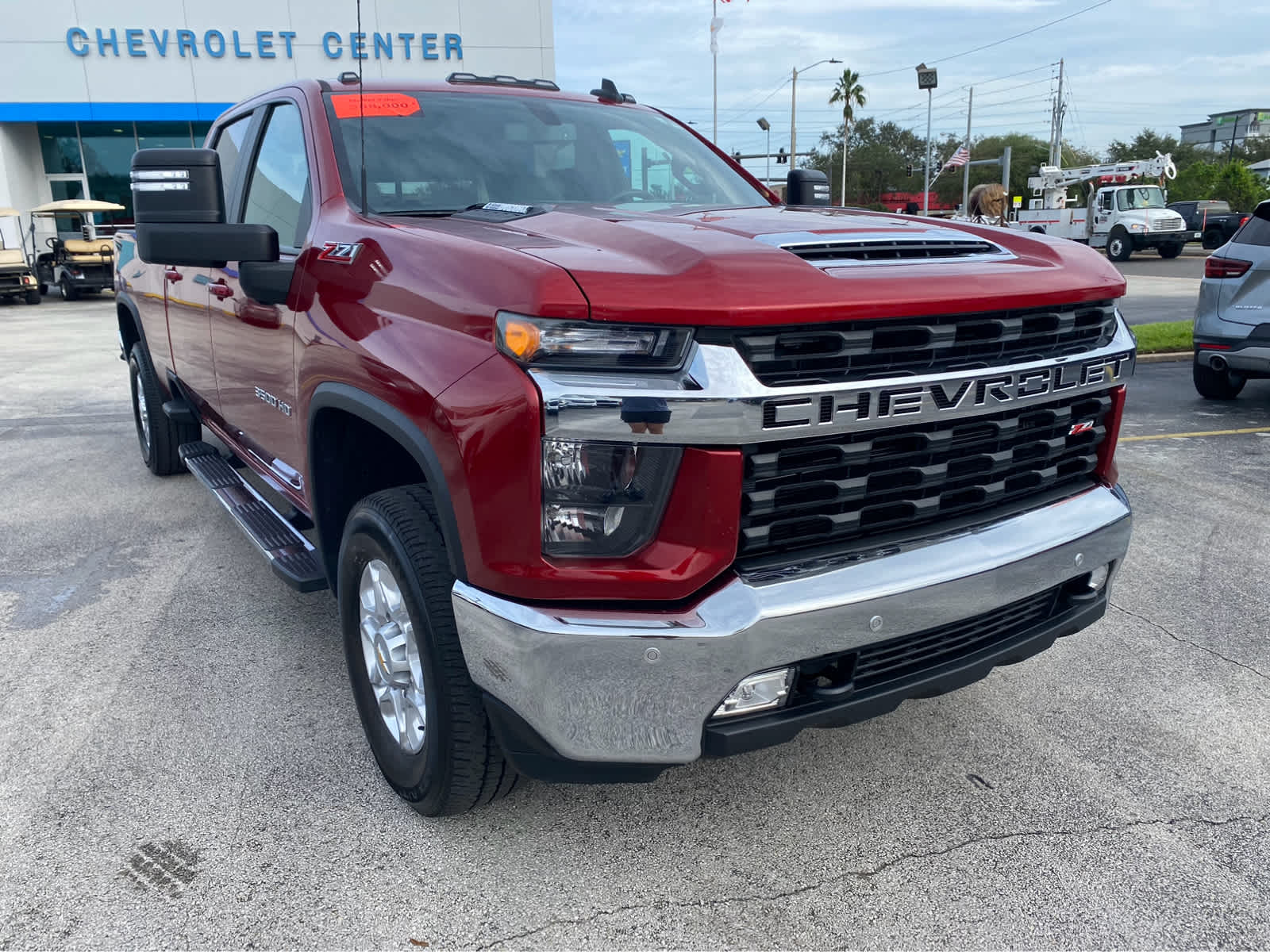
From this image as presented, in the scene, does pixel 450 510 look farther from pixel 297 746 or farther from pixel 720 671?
pixel 297 746

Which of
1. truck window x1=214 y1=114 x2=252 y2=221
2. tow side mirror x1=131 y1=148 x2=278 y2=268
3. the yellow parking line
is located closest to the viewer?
tow side mirror x1=131 y1=148 x2=278 y2=268

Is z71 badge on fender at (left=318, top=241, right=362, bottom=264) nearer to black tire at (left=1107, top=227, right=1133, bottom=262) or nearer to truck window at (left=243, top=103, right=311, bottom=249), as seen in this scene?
truck window at (left=243, top=103, right=311, bottom=249)

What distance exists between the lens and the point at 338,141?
322 centimetres

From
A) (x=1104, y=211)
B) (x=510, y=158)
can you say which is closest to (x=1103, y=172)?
(x=1104, y=211)

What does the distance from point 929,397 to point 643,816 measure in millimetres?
1348

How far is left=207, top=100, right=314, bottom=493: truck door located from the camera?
3.22 metres

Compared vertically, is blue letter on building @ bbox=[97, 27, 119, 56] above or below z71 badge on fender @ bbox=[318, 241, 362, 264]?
above

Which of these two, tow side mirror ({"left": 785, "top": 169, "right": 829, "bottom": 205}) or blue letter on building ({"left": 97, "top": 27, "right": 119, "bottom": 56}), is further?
blue letter on building ({"left": 97, "top": 27, "right": 119, "bottom": 56})

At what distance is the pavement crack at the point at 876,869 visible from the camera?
2.29m

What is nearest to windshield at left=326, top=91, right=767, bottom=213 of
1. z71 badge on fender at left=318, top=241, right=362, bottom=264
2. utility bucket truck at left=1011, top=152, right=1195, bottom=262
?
z71 badge on fender at left=318, top=241, right=362, bottom=264

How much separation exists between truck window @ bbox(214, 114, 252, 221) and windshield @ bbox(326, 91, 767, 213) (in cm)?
99

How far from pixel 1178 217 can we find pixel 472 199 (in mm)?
34179

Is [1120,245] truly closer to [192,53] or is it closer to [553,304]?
[192,53]

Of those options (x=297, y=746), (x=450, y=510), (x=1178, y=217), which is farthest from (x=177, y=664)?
(x=1178, y=217)
